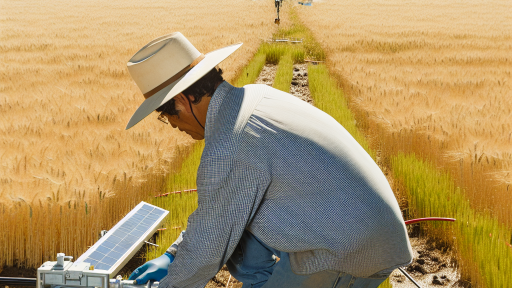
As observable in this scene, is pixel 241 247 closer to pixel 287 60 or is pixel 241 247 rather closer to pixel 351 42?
pixel 287 60

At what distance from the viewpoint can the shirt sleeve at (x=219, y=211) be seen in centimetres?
147

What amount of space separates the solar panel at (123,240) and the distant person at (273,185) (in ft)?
1.22

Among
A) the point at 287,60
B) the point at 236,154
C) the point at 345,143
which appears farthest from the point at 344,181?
the point at 287,60

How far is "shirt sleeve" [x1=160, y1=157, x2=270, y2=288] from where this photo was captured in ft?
4.82

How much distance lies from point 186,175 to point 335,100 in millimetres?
3113

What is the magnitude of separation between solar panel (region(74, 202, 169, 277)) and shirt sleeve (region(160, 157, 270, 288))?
0.47 meters

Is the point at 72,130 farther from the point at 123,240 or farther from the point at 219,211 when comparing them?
the point at 219,211

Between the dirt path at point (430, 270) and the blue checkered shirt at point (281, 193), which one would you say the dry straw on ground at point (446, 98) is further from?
the blue checkered shirt at point (281, 193)

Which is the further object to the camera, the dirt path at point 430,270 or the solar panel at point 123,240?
the dirt path at point 430,270

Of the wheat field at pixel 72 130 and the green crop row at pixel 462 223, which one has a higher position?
the wheat field at pixel 72 130

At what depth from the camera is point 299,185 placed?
5.02 ft

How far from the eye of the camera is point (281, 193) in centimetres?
154

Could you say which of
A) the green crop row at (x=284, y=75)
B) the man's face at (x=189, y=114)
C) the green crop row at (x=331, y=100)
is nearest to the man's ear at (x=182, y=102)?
the man's face at (x=189, y=114)

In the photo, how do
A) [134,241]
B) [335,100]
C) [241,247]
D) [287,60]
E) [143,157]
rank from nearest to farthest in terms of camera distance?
[241,247] → [134,241] → [143,157] → [335,100] → [287,60]
